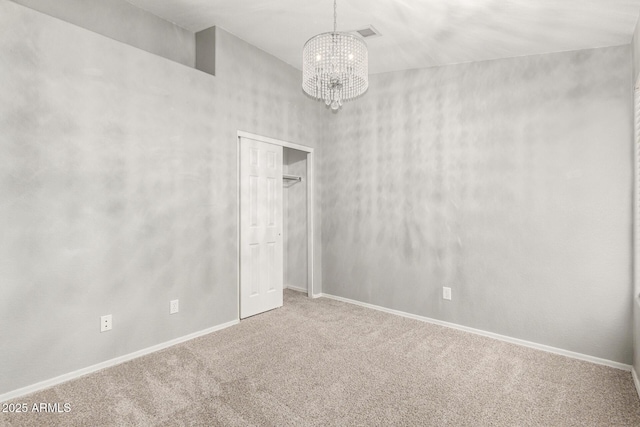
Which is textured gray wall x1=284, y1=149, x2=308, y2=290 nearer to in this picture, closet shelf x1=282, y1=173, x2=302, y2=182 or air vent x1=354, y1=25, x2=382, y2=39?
closet shelf x1=282, y1=173, x2=302, y2=182

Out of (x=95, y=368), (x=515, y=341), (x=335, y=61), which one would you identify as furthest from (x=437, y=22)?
(x=95, y=368)

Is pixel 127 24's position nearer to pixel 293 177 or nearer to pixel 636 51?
pixel 293 177

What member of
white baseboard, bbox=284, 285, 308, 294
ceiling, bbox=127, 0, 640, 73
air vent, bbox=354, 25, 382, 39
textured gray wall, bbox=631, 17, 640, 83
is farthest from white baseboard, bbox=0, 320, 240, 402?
textured gray wall, bbox=631, 17, 640, 83

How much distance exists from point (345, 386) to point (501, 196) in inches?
88.0

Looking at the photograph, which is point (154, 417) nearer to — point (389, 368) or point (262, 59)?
point (389, 368)

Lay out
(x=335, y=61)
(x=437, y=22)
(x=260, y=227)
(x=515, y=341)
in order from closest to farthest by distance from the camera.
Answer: (x=335, y=61)
(x=437, y=22)
(x=515, y=341)
(x=260, y=227)

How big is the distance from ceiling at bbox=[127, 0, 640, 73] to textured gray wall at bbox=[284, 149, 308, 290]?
159cm

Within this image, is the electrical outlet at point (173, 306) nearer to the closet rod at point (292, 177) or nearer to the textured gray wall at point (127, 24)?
the closet rod at point (292, 177)

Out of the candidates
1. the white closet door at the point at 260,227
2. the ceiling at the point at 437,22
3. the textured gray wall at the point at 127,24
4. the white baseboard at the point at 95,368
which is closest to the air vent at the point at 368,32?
the ceiling at the point at 437,22

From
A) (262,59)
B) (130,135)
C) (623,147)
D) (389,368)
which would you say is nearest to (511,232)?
(623,147)

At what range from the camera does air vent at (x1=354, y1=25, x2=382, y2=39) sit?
9.84 feet

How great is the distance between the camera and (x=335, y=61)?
2279 mm

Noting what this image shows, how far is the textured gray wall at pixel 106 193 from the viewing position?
2.18 m

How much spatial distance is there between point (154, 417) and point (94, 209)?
1.48 m
